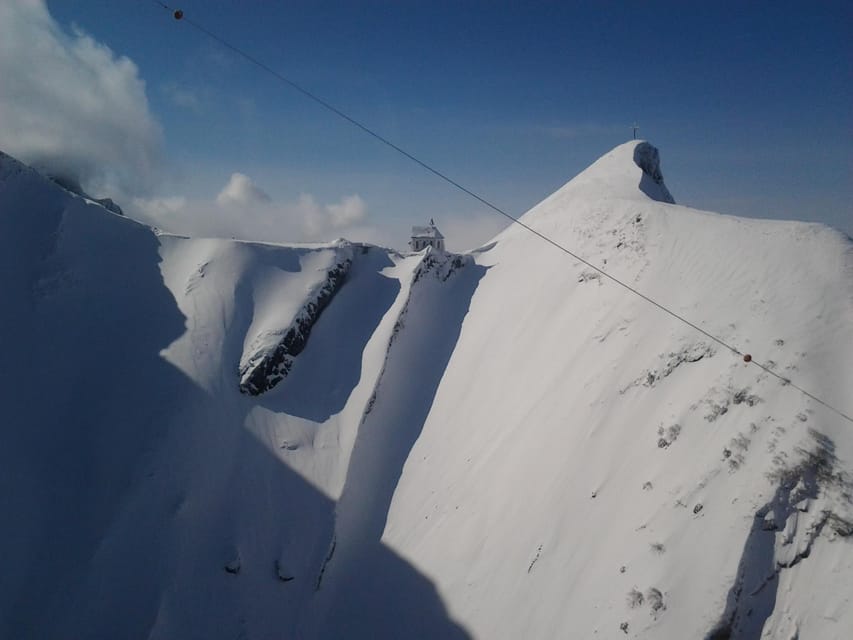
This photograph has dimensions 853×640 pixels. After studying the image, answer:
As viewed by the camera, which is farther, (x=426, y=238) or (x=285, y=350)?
(x=426, y=238)

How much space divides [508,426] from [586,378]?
15.7 feet

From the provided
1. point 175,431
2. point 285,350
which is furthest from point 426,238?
point 175,431

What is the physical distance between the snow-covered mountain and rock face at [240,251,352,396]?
14cm

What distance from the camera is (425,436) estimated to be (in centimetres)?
2636

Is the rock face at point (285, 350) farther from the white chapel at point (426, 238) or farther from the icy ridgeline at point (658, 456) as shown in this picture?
the white chapel at point (426, 238)

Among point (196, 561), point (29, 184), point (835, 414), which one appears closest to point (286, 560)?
point (196, 561)

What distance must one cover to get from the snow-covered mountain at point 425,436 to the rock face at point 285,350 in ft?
0.45

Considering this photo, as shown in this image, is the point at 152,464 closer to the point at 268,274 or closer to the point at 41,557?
the point at 41,557

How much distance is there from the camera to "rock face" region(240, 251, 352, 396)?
86.9ft

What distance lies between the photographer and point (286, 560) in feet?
68.4

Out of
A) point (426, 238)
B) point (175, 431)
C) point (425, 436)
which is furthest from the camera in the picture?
point (426, 238)

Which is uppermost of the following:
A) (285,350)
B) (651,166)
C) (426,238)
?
(651,166)

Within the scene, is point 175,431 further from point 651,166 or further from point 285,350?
point 651,166

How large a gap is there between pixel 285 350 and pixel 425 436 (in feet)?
33.8
